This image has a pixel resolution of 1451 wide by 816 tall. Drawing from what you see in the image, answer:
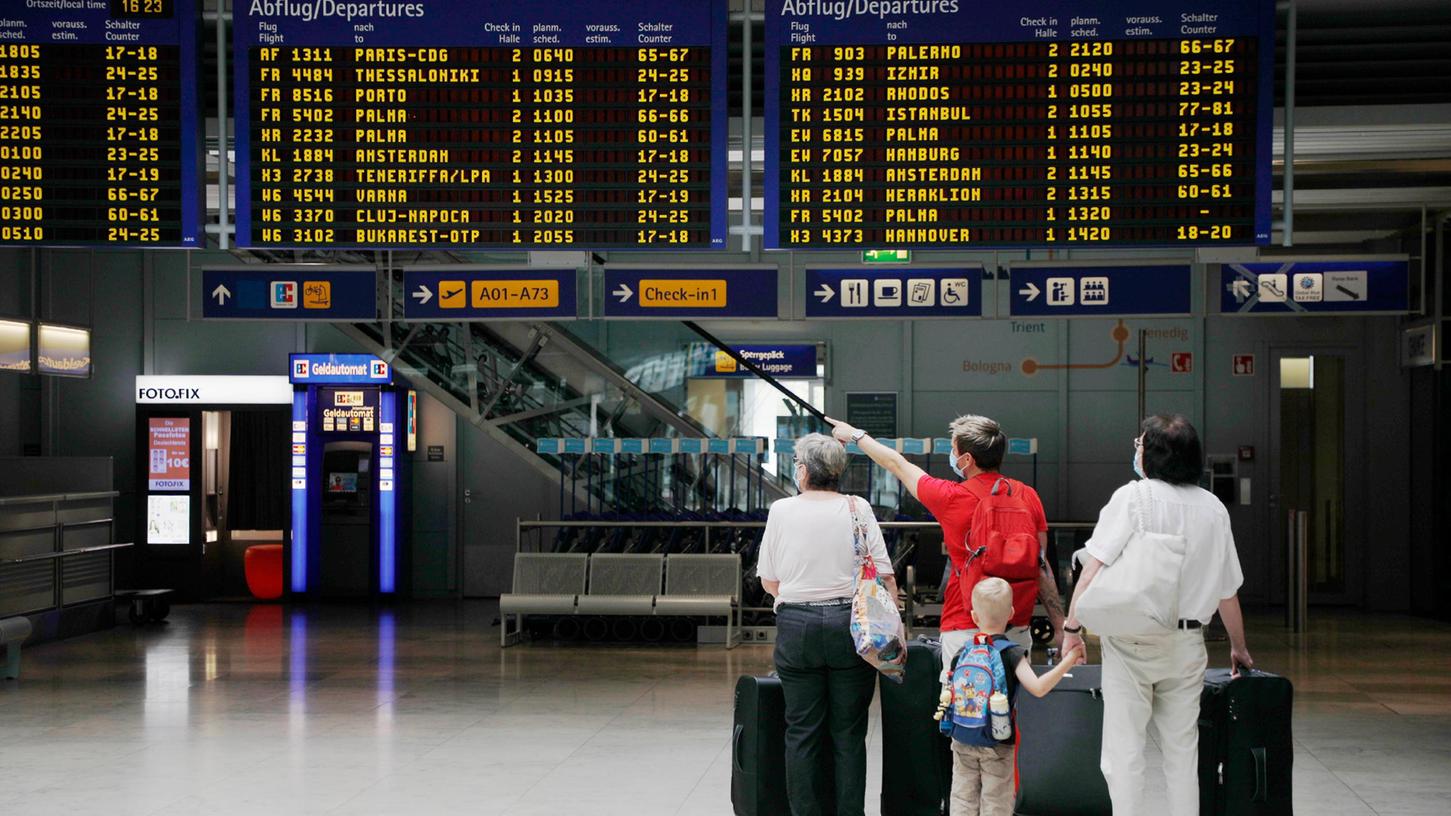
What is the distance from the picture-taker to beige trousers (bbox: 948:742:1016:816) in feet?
16.4

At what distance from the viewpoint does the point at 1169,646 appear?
465 cm

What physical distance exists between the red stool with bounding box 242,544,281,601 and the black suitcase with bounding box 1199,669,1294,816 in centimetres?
1373

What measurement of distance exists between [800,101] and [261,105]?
306cm

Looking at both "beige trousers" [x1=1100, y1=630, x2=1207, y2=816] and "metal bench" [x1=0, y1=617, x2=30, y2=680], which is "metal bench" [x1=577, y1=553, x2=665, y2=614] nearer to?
"metal bench" [x1=0, y1=617, x2=30, y2=680]

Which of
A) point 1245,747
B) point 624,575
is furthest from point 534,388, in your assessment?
point 1245,747

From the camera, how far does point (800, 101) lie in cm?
793

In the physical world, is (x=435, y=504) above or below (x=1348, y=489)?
below

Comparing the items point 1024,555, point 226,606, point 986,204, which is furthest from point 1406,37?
point 226,606

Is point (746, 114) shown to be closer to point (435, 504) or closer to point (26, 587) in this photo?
point (26, 587)

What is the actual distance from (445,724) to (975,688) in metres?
4.81

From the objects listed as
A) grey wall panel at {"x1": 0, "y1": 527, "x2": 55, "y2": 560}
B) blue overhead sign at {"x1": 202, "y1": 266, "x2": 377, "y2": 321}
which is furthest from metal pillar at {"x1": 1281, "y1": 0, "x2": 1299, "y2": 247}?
grey wall panel at {"x1": 0, "y1": 527, "x2": 55, "y2": 560}

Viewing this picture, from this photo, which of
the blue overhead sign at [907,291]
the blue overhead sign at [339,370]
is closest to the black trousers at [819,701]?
the blue overhead sign at [907,291]

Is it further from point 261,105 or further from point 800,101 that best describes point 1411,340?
point 261,105

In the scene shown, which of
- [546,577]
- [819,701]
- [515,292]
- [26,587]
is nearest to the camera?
[819,701]
